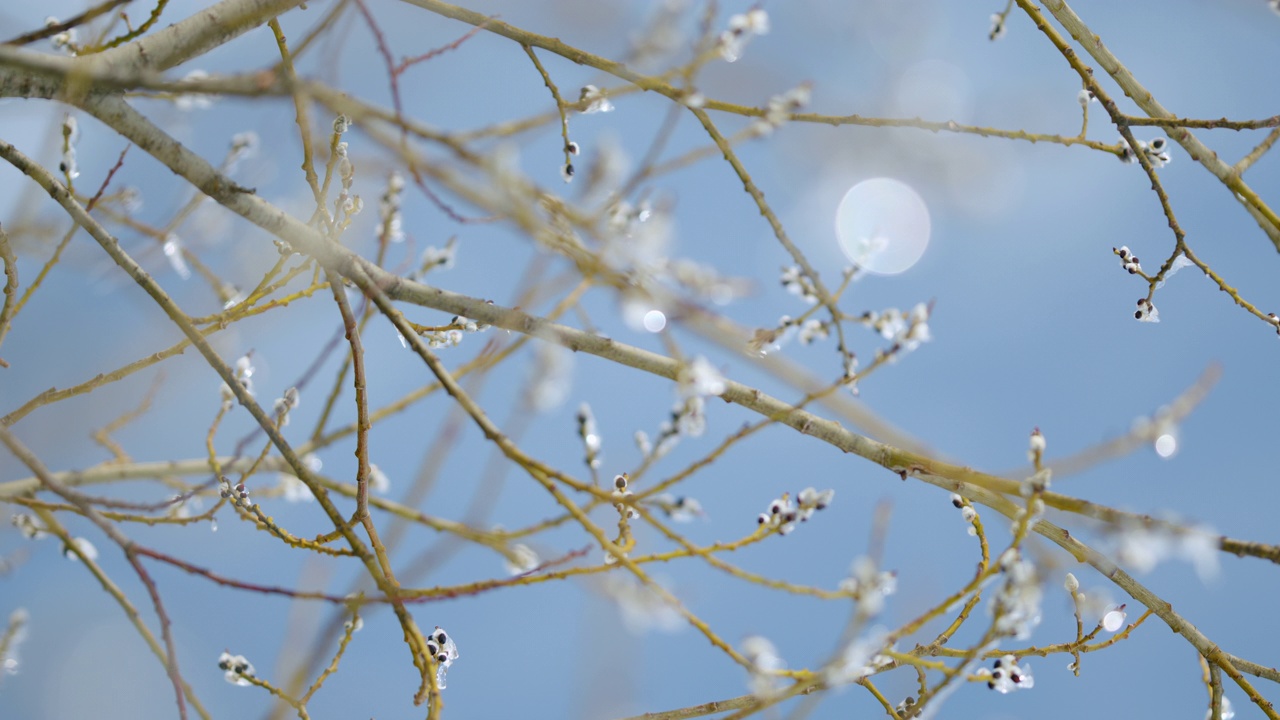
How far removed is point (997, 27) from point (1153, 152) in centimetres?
68

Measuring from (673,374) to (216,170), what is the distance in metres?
1.24

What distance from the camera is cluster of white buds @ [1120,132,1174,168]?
228 cm

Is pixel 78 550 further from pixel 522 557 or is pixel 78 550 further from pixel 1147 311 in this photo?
pixel 1147 311

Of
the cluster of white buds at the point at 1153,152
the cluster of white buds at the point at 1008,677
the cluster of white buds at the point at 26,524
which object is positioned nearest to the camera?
the cluster of white buds at the point at 1008,677

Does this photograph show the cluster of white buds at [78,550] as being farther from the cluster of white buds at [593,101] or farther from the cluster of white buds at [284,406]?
the cluster of white buds at [593,101]

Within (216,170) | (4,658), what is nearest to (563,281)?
(216,170)

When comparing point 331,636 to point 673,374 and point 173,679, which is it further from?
point 673,374

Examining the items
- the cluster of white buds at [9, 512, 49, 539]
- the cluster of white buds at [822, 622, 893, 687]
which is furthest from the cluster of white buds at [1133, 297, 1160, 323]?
the cluster of white buds at [9, 512, 49, 539]

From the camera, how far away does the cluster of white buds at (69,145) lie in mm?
2375

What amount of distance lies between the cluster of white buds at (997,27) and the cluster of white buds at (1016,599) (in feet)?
6.78

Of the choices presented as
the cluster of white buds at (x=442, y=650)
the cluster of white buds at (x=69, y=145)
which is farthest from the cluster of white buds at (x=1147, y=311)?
the cluster of white buds at (x=69, y=145)

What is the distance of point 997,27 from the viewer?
2.68 meters

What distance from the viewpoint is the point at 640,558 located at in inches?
61.4

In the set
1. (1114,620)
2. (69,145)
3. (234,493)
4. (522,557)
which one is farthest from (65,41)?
(1114,620)
